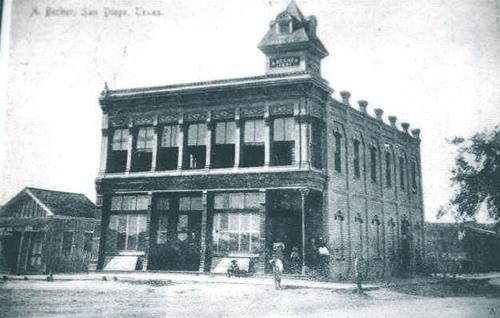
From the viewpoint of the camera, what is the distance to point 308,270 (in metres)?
16.7

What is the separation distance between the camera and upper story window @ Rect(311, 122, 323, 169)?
17.8 metres

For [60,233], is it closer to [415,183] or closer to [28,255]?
[28,255]

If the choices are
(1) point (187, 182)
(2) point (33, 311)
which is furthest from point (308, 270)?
(2) point (33, 311)

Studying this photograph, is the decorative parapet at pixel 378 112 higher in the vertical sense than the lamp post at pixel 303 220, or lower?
higher

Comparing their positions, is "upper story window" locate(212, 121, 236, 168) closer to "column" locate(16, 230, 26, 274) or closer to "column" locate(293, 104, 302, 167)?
"column" locate(293, 104, 302, 167)

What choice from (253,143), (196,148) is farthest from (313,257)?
(196,148)

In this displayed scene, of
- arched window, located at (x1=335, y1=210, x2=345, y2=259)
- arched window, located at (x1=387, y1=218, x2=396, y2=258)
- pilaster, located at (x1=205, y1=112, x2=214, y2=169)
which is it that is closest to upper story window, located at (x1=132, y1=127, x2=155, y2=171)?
pilaster, located at (x1=205, y1=112, x2=214, y2=169)

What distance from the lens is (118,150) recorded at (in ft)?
63.1

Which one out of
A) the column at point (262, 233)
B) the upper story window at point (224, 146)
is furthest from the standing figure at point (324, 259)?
the upper story window at point (224, 146)

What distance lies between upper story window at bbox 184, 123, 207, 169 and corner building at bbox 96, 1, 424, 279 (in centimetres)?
4

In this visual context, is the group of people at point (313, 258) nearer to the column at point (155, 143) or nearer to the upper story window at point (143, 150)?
the column at point (155, 143)

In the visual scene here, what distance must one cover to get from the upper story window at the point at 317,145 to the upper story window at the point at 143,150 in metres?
6.01

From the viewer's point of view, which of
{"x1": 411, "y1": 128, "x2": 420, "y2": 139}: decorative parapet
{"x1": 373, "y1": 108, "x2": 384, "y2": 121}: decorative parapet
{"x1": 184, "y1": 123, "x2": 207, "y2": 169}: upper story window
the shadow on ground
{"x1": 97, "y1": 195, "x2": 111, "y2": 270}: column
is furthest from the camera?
{"x1": 411, "y1": 128, "x2": 420, "y2": 139}: decorative parapet

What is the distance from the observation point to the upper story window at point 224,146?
18.0 m
